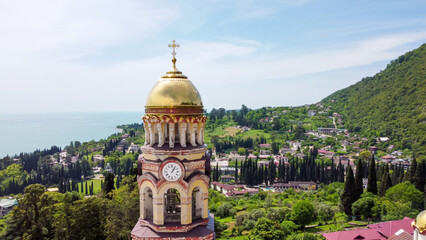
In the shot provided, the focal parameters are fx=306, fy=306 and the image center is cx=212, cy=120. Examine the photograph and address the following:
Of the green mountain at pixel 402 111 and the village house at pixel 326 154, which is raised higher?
the green mountain at pixel 402 111

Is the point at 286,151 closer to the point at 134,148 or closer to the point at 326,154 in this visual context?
the point at 326,154

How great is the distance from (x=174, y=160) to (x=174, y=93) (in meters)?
2.91

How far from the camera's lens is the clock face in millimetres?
13211

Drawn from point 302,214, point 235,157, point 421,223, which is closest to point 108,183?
point 302,214

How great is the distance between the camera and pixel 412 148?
390ft

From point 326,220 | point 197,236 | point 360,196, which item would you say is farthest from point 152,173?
point 360,196

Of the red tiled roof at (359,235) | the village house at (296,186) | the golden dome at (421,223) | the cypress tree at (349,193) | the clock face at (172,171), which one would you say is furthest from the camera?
the village house at (296,186)

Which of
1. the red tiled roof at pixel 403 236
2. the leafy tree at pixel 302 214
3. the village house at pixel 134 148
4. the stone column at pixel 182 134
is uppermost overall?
the stone column at pixel 182 134

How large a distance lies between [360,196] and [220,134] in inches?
5116

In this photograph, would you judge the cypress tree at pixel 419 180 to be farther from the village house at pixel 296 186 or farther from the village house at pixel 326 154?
the village house at pixel 326 154

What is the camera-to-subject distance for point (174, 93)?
43.9 ft

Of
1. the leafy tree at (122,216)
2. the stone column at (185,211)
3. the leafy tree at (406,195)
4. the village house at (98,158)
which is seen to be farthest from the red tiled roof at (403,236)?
the village house at (98,158)

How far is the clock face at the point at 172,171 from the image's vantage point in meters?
13.2

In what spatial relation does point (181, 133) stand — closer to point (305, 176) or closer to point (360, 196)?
point (360, 196)
